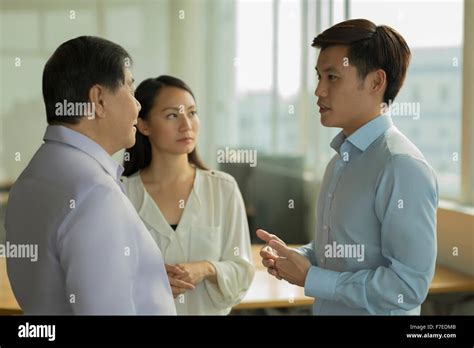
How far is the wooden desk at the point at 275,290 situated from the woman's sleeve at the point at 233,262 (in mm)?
177

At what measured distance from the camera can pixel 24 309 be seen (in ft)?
4.06

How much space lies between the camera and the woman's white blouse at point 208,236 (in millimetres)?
1436

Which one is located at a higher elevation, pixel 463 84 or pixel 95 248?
pixel 463 84

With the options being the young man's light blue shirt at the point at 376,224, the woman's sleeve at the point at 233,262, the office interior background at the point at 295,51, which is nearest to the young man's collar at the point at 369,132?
the young man's light blue shirt at the point at 376,224

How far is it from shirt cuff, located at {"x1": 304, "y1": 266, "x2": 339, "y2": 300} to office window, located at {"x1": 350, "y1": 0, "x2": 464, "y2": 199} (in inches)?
15.5

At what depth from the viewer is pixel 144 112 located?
1.44m

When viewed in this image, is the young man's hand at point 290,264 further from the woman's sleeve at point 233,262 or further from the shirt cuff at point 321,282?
the woman's sleeve at point 233,262

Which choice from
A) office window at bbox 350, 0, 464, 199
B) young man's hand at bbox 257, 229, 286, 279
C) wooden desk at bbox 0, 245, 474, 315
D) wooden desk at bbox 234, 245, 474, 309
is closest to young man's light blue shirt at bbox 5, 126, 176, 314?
young man's hand at bbox 257, 229, 286, 279

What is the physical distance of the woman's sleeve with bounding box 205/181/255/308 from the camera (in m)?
1.47

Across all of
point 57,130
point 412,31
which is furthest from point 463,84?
point 57,130

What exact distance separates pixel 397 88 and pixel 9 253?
0.85 metres

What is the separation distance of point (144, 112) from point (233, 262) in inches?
17.0

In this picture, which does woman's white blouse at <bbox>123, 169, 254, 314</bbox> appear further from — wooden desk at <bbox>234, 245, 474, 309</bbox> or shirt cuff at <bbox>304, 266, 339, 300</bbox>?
shirt cuff at <bbox>304, 266, 339, 300</bbox>

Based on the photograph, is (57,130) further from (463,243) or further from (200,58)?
(200,58)
